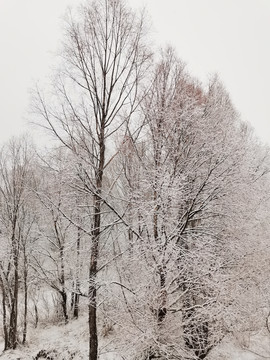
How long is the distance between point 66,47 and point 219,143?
515cm

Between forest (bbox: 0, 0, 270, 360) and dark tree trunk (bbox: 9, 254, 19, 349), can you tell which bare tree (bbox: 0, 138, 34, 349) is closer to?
dark tree trunk (bbox: 9, 254, 19, 349)

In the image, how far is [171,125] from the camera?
8.95 meters

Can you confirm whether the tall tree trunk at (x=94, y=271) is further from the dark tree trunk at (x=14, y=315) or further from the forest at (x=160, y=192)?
the dark tree trunk at (x=14, y=315)

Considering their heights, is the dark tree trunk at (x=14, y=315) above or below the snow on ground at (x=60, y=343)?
above

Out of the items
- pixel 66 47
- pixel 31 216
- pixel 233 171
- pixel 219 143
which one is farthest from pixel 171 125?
pixel 31 216

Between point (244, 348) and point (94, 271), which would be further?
point (244, 348)

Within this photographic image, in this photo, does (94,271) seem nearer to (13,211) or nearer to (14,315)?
(13,211)

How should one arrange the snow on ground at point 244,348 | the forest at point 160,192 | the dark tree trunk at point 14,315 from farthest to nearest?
the dark tree trunk at point 14,315 → the snow on ground at point 244,348 → the forest at point 160,192

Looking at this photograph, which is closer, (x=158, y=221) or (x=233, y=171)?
(x=158, y=221)

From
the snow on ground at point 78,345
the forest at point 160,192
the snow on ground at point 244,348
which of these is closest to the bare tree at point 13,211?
the snow on ground at point 78,345

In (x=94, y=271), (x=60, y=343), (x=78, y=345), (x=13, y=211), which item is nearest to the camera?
(x=94, y=271)

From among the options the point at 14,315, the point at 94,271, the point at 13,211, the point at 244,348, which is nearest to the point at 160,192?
the point at 94,271

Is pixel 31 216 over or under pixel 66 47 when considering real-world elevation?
under

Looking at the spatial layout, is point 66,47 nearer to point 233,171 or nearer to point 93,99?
point 93,99
